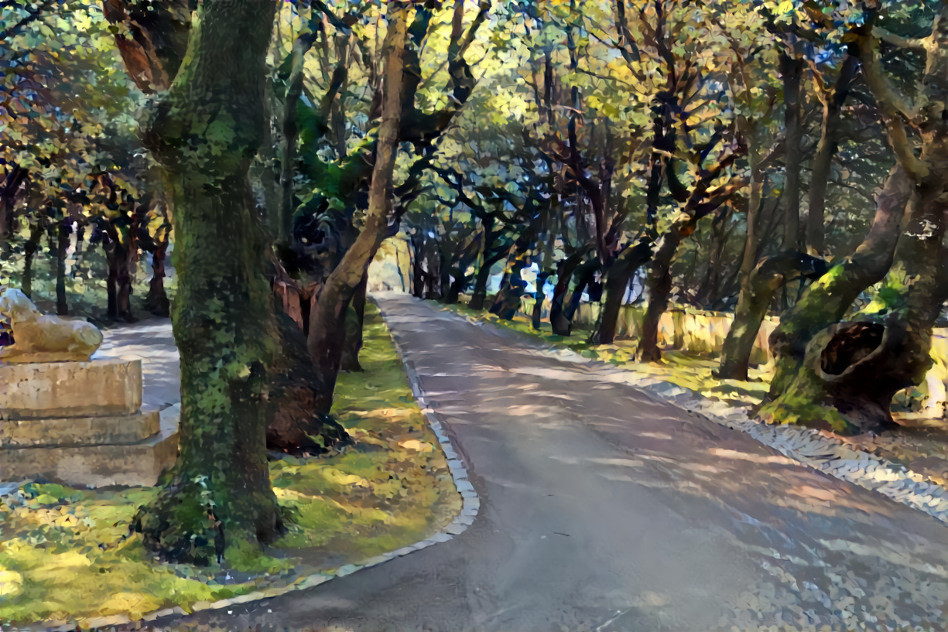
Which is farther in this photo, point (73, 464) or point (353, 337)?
point (353, 337)

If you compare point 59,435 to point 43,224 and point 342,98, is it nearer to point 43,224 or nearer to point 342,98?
point 342,98

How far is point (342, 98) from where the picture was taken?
60.2 feet

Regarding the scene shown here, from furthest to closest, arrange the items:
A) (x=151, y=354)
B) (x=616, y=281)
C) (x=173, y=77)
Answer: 1. (x=616, y=281)
2. (x=151, y=354)
3. (x=173, y=77)

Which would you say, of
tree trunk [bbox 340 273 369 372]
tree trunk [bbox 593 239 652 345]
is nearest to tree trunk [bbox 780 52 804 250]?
tree trunk [bbox 593 239 652 345]

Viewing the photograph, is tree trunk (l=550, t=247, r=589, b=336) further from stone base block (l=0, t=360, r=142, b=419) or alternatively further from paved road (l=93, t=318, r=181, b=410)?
stone base block (l=0, t=360, r=142, b=419)

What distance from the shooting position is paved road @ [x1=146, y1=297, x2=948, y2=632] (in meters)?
5.36

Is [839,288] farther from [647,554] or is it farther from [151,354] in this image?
[151,354]

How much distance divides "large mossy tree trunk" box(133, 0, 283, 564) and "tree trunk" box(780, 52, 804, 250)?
1277 cm

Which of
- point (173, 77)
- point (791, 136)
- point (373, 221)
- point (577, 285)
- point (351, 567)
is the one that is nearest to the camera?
point (351, 567)

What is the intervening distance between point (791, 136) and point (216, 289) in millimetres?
14080

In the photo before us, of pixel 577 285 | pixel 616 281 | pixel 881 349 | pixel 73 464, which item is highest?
pixel 616 281

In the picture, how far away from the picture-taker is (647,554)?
656 cm

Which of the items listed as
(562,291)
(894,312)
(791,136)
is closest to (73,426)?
(894,312)

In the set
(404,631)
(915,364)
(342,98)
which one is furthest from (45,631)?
(342,98)
